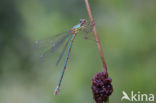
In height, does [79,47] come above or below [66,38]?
below

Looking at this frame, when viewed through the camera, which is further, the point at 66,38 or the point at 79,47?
the point at 79,47

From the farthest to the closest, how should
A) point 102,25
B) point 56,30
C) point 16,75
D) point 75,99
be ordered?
1. point 56,30
2. point 102,25
3. point 75,99
4. point 16,75

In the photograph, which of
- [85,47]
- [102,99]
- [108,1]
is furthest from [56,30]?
[102,99]

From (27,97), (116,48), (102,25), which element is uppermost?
(102,25)

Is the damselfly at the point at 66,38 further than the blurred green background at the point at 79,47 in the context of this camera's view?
No

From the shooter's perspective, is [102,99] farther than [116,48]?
No

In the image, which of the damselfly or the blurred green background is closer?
the damselfly

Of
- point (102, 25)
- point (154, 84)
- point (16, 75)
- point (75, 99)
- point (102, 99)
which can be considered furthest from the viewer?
point (102, 25)

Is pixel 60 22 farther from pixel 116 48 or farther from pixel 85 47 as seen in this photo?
pixel 116 48
